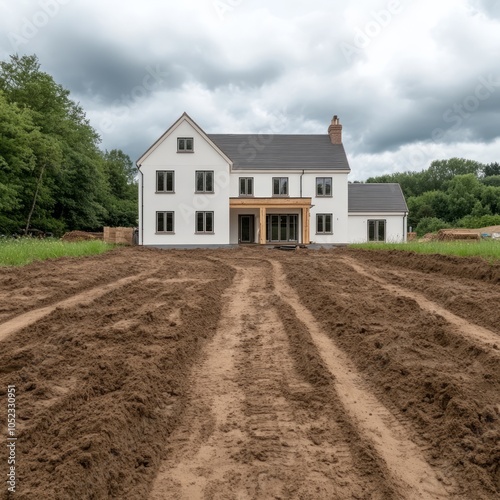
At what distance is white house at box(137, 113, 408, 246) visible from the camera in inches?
1147

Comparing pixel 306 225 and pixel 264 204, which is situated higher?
pixel 264 204

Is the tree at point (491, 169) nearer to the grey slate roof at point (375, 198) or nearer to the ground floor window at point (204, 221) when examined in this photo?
the grey slate roof at point (375, 198)

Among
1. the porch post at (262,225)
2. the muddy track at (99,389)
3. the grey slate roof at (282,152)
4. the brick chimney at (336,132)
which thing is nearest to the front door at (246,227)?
the porch post at (262,225)

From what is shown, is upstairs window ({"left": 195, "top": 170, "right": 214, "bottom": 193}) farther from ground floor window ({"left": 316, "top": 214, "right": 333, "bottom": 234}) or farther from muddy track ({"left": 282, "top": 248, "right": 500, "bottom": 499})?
muddy track ({"left": 282, "top": 248, "right": 500, "bottom": 499})

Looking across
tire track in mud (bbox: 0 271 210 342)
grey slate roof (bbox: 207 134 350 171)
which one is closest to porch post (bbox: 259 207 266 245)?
grey slate roof (bbox: 207 134 350 171)

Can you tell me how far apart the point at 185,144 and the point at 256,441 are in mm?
27633

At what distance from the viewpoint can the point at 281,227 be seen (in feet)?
106

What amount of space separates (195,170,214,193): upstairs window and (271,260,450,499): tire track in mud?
980 inches

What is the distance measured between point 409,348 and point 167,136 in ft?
86.4

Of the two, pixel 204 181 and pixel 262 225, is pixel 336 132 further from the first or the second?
pixel 204 181

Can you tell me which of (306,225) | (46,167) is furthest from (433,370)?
(46,167)

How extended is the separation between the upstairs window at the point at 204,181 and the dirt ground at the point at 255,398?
860 inches

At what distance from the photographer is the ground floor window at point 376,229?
114 ft

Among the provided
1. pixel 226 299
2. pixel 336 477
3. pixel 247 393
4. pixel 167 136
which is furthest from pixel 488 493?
pixel 167 136
